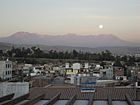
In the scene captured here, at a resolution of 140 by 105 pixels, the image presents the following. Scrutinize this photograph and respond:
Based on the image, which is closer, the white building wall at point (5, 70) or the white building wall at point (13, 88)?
the white building wall at point (13, 88)

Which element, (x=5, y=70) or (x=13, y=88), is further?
(x=5, y=70)

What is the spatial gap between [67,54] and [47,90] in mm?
80185

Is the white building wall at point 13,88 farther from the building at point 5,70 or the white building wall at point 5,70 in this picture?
the white building wall at point 5,70

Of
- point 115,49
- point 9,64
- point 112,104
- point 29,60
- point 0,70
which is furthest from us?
point 115,49

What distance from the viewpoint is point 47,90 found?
28.1 m

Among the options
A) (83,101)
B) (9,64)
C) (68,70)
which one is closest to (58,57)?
(68,70)

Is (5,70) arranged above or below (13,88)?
above

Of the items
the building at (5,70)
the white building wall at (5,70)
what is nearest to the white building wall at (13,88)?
the building at (5,70)

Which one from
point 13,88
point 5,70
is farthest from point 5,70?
point 13,88

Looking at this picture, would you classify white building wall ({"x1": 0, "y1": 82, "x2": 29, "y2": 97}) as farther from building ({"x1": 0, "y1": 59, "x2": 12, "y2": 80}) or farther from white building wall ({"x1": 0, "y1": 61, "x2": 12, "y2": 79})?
white building wall ({"x1": 0, "y1": 61, "x2": 12, "y2": 79})

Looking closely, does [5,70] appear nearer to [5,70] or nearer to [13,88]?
[5,70]

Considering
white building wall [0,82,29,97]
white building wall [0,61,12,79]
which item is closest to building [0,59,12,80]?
white building wall [0,61,12,79]

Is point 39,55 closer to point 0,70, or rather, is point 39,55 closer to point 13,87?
point 0,70

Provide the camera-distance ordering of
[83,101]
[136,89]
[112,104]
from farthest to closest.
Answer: [136,89], [83,101], [112,104]
